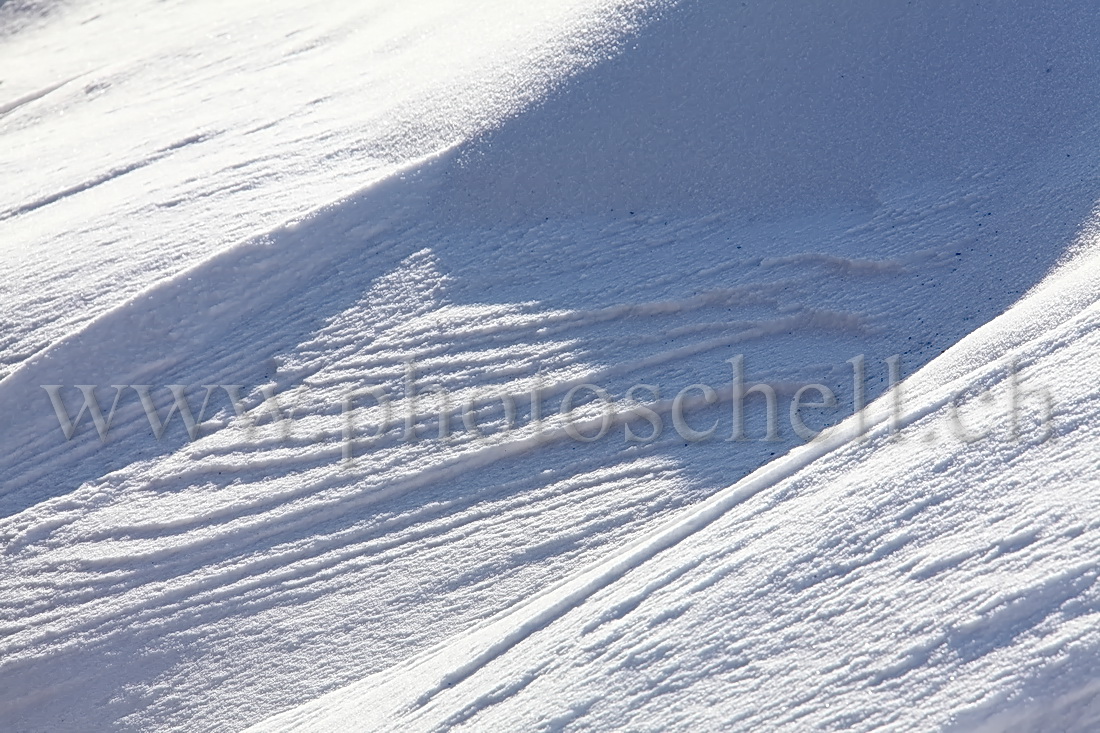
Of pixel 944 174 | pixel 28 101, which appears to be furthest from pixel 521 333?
pixel 28 101

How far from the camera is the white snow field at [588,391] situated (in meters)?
1.48

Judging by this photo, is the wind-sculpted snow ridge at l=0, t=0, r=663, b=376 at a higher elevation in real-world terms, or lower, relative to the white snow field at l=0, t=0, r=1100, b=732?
higher

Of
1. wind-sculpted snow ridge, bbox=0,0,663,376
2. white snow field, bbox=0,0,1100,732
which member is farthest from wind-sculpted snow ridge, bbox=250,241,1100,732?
wind-sculpted snow ridge, bbox=0,0,663,376

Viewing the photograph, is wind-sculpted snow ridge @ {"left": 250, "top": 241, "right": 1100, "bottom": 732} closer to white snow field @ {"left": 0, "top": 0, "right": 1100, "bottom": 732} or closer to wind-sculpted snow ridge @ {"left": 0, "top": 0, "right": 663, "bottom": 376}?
white snow field @ {"left": 0, "top": 0, "right": 1100, "bottom": 732}

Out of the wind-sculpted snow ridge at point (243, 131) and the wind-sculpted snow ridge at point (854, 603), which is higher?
the wind-sculpted snow ridge at point (243, 131)

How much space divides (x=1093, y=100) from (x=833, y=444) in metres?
1.19

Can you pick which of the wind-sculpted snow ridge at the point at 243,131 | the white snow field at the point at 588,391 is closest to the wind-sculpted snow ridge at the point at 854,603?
A: the white snow field at the point at 588,391

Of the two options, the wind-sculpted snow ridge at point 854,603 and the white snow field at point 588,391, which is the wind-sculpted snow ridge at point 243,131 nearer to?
the white snow field at point 588,391

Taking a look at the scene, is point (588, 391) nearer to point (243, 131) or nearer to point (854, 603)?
point (854, 603)

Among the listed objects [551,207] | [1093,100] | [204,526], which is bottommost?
[204,526]

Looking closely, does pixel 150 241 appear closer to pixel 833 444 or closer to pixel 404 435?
pixel 404 435

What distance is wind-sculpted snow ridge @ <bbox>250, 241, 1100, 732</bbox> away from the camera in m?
1.34

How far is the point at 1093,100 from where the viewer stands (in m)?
2.25

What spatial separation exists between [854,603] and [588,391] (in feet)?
2.55
